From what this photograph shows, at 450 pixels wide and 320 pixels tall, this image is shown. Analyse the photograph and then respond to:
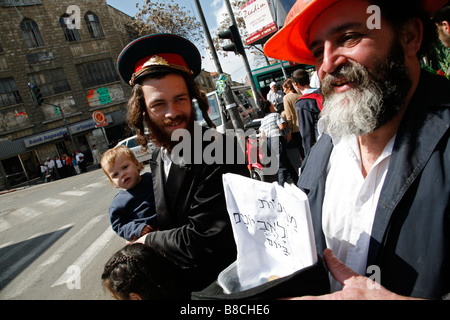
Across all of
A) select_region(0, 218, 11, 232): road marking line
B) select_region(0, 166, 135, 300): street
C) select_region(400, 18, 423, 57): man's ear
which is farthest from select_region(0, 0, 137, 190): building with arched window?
select_region(400, 18, 423, 57): man's ear

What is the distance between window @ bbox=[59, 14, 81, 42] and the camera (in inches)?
913

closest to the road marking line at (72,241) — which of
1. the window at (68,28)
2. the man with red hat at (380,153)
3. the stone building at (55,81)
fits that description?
the man with red hat at (380,153)

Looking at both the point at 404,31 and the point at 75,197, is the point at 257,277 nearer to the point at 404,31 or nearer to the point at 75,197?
the point at 404,31

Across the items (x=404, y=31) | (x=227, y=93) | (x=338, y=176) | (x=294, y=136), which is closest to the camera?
(x=404, y=31)

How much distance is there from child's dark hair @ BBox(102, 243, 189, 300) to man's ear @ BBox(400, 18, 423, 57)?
1.47 m

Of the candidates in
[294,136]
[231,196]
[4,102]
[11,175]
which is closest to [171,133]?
[231,196]

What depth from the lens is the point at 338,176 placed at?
123 centimetres

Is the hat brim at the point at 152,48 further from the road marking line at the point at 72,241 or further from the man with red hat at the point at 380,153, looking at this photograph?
the road marking line at the point at 72,241

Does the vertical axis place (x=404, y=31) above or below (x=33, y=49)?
below

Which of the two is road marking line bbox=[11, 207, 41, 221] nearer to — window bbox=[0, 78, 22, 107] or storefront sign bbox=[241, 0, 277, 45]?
storefront sign bbox=[241, 0, 277, 45]

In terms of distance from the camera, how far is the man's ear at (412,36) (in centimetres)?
111

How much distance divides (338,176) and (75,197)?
10708mm

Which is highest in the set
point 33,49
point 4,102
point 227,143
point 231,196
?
point 33,49

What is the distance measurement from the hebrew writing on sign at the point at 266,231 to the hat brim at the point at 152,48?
974 millimetres
